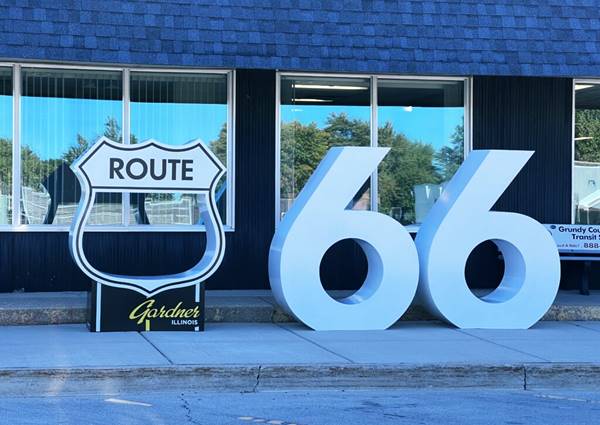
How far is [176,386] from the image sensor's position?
25.8 ft

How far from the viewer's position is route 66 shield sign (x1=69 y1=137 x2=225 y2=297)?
385 inches

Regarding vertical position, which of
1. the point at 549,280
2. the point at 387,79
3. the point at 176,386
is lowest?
the point at 176,386

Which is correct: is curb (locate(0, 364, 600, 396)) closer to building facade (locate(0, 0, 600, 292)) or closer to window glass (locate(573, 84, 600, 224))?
building facade (locate(0, 0, 600, 292))

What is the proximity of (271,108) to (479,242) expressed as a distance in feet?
11.7

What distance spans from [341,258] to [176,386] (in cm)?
520

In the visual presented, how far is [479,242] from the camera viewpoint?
10.6 meters

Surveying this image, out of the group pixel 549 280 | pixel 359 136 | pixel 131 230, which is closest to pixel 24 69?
pixel 131 230

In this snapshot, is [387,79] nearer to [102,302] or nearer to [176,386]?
[102,302]

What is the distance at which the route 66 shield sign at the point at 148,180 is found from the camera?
9.78m

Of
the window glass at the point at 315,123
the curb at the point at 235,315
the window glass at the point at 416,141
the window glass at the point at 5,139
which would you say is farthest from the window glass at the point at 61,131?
the window glass at the point at 416,141

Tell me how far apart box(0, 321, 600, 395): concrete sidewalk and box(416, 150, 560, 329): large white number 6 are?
1.78 feet

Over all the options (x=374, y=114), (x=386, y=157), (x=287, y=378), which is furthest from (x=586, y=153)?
(x=287, y=378)

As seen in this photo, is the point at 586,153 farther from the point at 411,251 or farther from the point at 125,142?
the point at 125,142

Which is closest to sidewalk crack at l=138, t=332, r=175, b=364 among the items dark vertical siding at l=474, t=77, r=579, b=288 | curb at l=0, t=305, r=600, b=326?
curb at l=0, t=305, r=600, b=326
